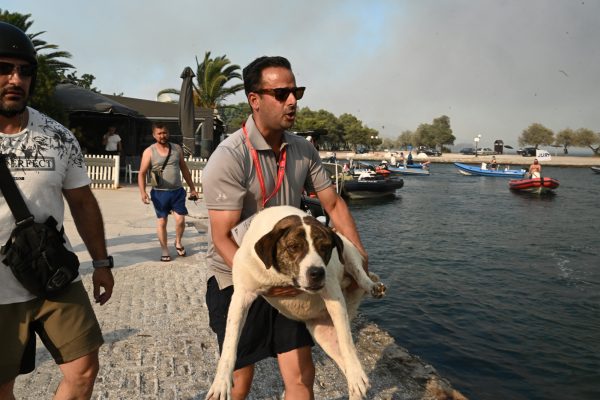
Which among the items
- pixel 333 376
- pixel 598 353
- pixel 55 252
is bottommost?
pixel 598 353

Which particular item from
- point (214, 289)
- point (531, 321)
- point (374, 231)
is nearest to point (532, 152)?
point (374, 231)

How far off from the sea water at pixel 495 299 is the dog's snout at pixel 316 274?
518 cm

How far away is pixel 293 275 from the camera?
2.30 meters

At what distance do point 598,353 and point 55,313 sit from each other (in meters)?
8.91

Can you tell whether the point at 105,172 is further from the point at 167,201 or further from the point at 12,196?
the point at 12,196

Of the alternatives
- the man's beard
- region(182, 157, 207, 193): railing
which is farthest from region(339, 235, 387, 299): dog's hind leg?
region(182, 157, 207, 193): railing

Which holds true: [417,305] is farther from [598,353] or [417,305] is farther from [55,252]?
[55,252]

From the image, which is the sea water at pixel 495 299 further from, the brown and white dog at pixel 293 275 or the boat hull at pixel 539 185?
the boat hull at pixel 539 185

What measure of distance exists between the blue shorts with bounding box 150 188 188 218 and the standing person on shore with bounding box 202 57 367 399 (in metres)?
5.55

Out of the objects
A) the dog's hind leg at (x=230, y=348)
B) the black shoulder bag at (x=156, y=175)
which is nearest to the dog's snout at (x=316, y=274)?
the dog's hind leg at (x=230, y=348)

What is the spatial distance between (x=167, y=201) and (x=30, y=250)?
5931mm

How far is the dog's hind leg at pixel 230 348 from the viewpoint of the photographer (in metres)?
2.25

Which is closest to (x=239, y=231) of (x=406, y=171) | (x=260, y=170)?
(x=260, y=170)

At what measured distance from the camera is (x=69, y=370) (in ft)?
8.18
